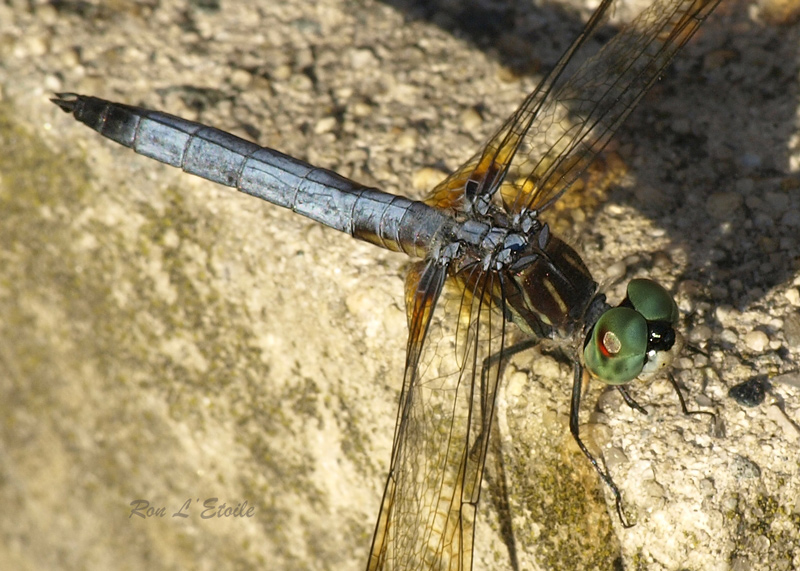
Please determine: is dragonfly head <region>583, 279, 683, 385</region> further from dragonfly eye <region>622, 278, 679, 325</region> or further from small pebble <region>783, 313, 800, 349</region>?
small pebble <region>783, 313, 800, 349</region>

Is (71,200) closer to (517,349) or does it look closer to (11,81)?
(11,81)

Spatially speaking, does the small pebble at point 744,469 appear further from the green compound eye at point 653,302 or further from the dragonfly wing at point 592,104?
the dragonfly wing at point 592,104

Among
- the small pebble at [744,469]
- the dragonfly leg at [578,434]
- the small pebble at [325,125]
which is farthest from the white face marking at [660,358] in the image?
the small pebble at [325,125]

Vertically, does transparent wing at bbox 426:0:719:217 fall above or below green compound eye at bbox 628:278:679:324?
above

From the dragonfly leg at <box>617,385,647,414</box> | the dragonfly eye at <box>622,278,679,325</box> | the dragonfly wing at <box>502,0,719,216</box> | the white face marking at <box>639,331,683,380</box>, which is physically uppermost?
the dragonfly wing at <box>502,0,719,216</box>

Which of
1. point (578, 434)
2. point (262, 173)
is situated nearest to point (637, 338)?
point (578, 434)

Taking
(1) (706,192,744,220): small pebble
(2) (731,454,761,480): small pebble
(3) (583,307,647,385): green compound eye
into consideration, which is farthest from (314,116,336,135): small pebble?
(2) (731,454,761,480): small pebble
